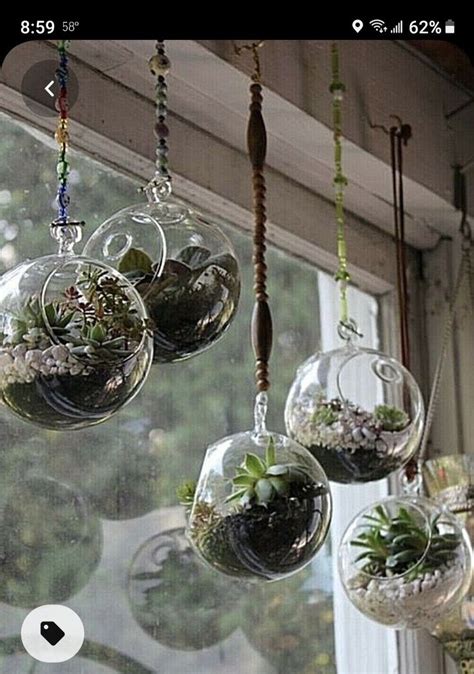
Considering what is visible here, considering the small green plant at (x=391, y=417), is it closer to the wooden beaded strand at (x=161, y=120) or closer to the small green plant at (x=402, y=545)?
the small green plant at (x=402, y=545)

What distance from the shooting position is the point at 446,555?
119 cm

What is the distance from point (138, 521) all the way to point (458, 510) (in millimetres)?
364

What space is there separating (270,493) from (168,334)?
0.15 metres

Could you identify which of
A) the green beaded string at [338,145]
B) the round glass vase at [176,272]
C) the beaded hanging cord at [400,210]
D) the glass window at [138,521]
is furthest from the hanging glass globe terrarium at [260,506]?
the beaded hanging cord at [400,210]

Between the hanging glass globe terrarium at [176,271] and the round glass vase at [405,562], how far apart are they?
34 cm

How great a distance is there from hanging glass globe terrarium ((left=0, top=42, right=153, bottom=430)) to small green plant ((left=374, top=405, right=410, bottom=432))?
395 mm

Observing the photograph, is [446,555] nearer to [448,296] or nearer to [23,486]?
[23,486]

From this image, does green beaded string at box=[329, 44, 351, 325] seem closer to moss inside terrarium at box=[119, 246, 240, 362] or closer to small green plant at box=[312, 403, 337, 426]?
small green plant at box=[312, 403, 337, 426]

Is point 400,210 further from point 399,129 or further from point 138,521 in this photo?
point 138,521

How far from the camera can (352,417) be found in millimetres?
1191

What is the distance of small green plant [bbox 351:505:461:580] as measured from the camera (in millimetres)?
1184

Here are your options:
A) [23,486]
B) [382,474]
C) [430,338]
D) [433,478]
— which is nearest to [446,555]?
[382,474]
